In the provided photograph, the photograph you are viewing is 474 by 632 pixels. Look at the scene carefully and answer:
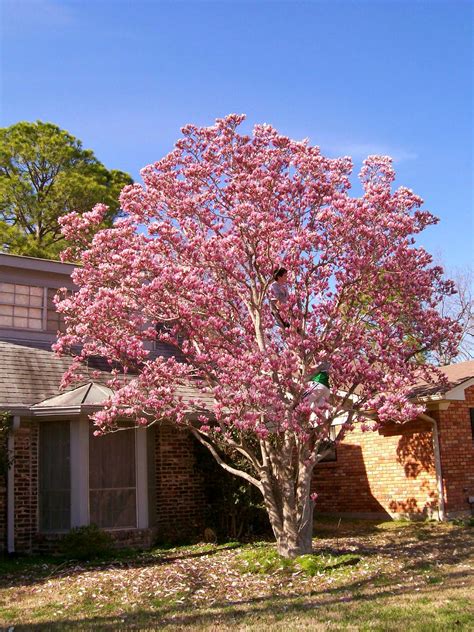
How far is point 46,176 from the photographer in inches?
1036

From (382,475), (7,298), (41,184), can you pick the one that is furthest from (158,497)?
(41,184)

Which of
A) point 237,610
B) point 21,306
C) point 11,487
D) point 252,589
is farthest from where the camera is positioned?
point 21,306

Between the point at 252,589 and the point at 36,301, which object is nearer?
the point at 252,589

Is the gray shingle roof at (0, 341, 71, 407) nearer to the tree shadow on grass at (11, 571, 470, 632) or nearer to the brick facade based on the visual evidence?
the brick facade

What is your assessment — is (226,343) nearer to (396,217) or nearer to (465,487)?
(396,217)

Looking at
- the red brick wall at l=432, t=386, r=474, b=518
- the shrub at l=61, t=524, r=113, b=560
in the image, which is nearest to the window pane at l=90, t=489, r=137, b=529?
the shrub at l=61, t=524, r=113, b=560

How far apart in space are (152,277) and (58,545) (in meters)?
4.87

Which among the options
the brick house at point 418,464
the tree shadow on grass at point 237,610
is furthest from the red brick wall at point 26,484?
the brick house at point 418,464

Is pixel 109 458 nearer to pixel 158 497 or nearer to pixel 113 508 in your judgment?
pixel 113 508

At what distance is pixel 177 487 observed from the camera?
546 inches

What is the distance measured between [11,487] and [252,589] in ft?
17.5

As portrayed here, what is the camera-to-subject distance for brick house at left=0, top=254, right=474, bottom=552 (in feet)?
41.1

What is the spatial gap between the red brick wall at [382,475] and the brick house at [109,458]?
0.02 m

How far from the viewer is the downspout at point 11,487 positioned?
39.9ft
